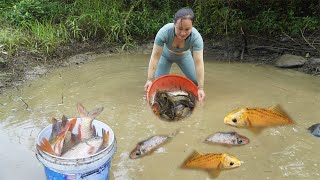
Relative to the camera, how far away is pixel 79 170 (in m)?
2.96

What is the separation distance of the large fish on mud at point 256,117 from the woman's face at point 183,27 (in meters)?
1.00

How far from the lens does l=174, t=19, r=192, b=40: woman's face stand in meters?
4.16

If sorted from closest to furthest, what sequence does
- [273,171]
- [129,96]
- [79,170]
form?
[79,170] < [273,171] < [129,96]

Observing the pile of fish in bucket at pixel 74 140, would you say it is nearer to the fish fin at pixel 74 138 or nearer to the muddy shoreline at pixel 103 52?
the fish fin at pixel 74 138

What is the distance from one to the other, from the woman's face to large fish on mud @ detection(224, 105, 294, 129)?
998mm

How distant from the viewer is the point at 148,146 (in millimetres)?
4141

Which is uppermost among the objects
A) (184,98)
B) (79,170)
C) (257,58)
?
(79,170)

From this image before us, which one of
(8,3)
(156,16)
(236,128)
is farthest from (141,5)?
(236,128)

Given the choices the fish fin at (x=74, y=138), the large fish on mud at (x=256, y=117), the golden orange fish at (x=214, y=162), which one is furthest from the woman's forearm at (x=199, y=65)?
the fish fin at (x=74, y=138)

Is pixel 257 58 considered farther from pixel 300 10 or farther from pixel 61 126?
pixel 61 126

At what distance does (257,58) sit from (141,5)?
278 centimetres

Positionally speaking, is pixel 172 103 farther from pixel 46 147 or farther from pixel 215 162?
pixel 46 147

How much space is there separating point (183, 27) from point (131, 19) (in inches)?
144

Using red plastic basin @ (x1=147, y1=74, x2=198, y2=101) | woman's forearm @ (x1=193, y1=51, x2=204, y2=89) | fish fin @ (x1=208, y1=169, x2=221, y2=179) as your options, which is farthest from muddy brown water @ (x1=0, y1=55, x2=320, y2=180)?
woman's forearm @ (x1=193, y1=51, x2=204, y2=89)
